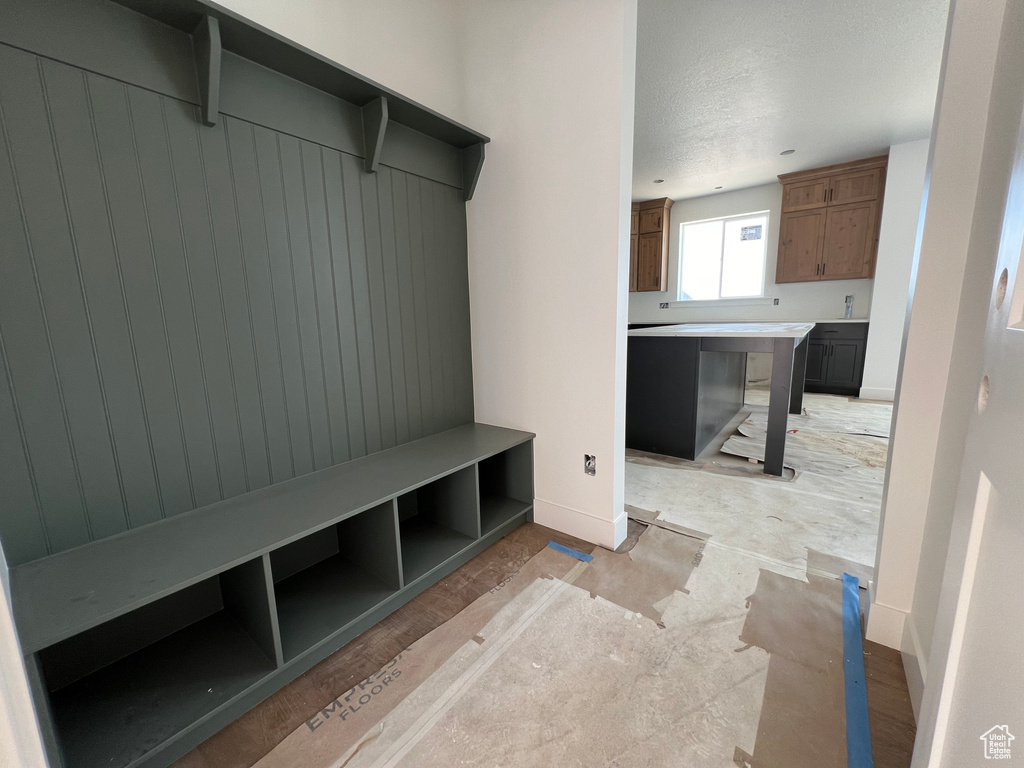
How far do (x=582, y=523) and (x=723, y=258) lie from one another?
18.1 ft

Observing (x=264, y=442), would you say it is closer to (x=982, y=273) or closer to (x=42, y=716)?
(x=42, y=716)

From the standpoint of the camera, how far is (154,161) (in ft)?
3.80

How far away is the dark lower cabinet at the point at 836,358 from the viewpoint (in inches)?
185

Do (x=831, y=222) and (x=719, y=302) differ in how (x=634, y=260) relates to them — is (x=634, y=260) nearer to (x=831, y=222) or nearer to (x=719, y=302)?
(x=719, y=302)

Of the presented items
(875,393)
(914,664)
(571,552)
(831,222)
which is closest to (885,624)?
(914,664)

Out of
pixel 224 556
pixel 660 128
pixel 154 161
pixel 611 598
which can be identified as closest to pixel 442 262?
pixel 154 161

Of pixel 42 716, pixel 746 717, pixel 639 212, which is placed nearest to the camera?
pixel 42 716

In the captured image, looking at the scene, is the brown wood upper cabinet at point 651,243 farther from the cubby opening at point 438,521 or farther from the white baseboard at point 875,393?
the cubby opening at point 438,521

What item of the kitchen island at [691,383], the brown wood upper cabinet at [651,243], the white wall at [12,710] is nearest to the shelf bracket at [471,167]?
the kitchen island at [691,383]

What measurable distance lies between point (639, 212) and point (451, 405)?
5480 millimetres

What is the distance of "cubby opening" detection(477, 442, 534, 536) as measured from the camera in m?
1.97

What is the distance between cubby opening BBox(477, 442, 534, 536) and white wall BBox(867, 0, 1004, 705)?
1327 millimetres

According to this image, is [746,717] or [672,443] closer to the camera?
[746,717]

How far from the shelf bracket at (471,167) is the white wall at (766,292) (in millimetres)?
5041
